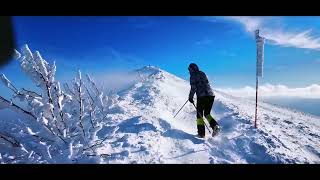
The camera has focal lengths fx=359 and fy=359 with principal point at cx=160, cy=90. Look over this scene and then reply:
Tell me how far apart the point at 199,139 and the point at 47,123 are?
236 cm

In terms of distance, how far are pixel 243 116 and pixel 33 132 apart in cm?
372

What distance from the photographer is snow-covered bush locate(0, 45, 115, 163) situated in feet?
17.5

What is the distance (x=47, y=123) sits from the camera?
5.44 metres

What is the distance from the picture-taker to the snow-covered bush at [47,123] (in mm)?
5340

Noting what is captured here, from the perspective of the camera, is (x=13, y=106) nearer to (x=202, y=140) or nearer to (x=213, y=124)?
(x=202, y=140)

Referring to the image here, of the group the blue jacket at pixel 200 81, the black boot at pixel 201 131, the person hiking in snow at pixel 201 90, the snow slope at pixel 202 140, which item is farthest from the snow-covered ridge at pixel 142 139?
the blue jacket at pixel 200 81

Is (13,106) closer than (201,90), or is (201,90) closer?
(13,106)

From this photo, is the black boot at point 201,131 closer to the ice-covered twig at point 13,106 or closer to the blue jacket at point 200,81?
the blue jacket at point 200,81

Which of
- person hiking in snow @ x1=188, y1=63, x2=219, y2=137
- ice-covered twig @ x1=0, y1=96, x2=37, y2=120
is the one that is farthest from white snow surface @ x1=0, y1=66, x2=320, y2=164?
ice-covered twig @ x1=0, y1=96, x2=37, y2=120

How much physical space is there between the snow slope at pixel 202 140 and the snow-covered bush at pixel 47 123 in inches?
13.3

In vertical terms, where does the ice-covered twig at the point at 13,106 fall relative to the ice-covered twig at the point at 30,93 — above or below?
below

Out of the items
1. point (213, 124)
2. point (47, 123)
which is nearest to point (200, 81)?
point (213, 124)

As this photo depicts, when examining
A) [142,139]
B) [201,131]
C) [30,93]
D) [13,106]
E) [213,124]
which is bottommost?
[142,139]
